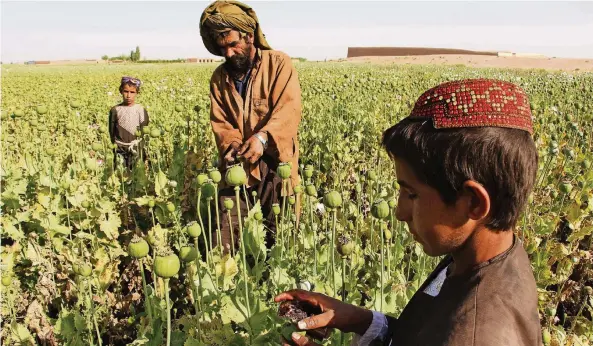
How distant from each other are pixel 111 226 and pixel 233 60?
1.24 meters

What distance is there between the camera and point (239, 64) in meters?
2.78

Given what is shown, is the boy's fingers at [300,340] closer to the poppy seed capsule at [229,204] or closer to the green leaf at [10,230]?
the poppy seed capsule at [229,204]

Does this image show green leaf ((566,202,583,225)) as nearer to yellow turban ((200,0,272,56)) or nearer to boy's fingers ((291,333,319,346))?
yellow turban ((200,0,272,56))

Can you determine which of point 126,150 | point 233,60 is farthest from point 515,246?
point 126,150

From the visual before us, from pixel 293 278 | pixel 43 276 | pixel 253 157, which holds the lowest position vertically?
pixel 43 276

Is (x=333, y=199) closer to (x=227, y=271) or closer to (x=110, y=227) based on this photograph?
(x=227, y=271)

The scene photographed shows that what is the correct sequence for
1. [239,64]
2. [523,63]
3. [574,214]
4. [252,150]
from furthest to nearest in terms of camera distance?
1. [523,63]
2. [574,214]
3. [239,64]
4. [252,150]

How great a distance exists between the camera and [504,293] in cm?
83

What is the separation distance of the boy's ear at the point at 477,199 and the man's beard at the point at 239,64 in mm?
2066

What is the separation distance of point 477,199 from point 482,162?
70 mm

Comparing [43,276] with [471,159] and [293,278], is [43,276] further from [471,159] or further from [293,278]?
[471,159]

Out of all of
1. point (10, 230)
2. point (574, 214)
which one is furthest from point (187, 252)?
point (574, 214)

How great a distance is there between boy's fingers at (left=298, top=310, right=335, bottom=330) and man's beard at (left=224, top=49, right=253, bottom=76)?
6.07ft

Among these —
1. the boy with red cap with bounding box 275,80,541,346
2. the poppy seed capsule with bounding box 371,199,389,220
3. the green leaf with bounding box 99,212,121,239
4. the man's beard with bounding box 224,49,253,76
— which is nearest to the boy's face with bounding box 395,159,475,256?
the boy with red cap with bounding box 275,80,541,346
